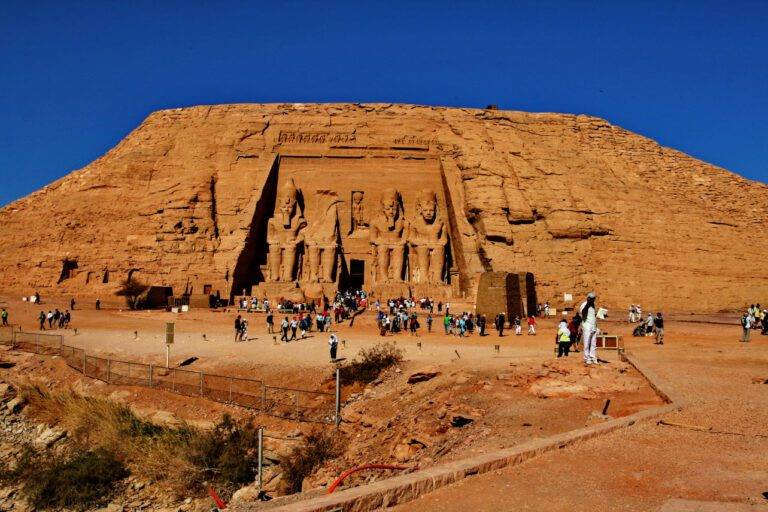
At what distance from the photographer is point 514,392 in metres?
9.86

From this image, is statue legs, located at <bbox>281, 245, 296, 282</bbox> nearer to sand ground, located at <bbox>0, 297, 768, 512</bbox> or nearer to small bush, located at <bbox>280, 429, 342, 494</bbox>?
sand ground, located at <bbox>0, 297, 768, 512</bbox>

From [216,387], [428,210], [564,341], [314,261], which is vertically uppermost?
[428,210]

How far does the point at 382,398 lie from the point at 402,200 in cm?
2093

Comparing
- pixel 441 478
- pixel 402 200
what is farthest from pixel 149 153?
pixel 441 478

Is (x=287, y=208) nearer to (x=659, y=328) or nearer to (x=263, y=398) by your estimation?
(x=659, y=328)

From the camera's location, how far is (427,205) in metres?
31.1

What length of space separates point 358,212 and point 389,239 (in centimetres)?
238

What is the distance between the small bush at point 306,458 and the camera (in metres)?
10.2

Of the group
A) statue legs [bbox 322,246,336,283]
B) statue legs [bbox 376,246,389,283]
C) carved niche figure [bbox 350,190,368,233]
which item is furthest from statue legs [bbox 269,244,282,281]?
statue legs [bbox 376,246,389,283]

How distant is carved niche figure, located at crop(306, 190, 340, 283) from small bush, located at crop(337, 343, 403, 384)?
14.8 m

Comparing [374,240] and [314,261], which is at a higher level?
[374,240]

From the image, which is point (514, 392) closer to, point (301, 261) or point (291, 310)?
point (291, 310)

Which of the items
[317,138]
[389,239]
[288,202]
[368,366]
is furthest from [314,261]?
[368,366]

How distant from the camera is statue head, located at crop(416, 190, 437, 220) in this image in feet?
102
